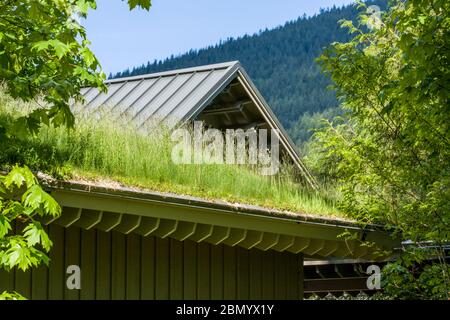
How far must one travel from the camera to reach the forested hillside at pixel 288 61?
8156cm

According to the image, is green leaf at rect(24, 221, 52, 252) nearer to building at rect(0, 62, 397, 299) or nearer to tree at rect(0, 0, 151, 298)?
tree at rect(0, 0, 151, 298)

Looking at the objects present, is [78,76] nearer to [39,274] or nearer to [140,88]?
[39,274]

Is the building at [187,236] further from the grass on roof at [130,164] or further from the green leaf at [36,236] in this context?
the green leaf at [36,236]

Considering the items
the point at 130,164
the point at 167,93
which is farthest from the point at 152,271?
the point at 167,93

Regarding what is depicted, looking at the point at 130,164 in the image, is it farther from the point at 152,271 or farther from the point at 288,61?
the point at 288,61

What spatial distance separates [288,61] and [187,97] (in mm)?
91466

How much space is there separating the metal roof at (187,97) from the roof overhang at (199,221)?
1.60 metres

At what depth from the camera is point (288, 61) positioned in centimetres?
10425

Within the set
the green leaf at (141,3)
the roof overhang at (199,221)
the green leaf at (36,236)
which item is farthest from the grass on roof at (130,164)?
the green leaf at (141,3)

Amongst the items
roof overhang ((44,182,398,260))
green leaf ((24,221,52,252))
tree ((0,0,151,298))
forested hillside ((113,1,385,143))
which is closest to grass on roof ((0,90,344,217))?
roof overhang ((44,182,398,260))

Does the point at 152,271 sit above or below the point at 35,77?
below

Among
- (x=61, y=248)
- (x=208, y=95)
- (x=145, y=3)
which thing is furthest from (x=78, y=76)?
(x=208, y=95)

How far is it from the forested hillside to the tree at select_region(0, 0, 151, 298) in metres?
60.8
